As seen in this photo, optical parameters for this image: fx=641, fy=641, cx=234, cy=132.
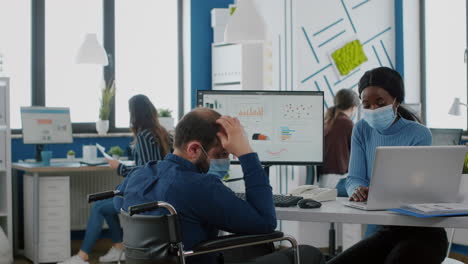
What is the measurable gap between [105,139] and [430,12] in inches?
134

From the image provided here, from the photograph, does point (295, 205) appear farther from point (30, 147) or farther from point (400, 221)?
point (30, 147)

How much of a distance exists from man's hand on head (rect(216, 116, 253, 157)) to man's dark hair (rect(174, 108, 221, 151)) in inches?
0.8

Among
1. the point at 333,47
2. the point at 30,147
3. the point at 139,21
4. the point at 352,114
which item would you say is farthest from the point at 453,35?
the point at 30,147

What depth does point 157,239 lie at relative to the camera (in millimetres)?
1897

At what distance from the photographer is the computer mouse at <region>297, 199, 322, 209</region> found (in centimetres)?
248

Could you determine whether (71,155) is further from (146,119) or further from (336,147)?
(336,147)

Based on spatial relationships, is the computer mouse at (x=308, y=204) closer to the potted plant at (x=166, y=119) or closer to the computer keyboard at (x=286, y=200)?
the computer keyboard at (x=286, y=200)

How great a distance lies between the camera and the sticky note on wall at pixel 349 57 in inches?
221

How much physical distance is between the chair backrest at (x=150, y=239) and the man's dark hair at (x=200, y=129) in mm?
274

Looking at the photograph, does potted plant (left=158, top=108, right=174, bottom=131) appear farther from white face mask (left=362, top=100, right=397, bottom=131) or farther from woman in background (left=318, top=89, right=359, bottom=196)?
white face mask (left=362, top=100, right=397, bottom=131)

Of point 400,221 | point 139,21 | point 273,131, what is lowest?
point 400,221

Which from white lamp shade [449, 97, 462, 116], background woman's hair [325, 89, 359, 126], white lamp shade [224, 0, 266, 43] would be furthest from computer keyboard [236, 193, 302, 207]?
white lamp shade [449, 97, 462, 116]

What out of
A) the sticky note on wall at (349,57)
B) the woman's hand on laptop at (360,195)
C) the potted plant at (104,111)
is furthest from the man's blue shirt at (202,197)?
the potted plant at (104,111)

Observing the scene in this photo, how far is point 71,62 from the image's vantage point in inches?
241
